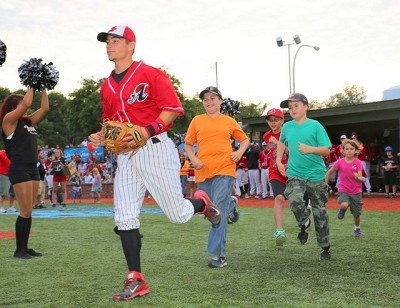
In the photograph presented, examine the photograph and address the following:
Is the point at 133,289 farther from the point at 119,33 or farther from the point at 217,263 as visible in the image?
the point at 119,33

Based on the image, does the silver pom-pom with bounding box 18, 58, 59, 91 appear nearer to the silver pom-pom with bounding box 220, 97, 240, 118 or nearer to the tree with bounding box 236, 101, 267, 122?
the silver pom-pom with bounding box 220, 97, 240, 118

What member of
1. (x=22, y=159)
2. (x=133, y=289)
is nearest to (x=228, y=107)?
(x=22, y=159)

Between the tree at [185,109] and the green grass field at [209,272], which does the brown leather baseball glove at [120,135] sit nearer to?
the green grass field at [209,272]

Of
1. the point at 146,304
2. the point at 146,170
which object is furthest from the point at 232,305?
the point at 146,170

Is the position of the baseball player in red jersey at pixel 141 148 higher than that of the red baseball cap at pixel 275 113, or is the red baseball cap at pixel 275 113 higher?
the red baseball cap at pixel 275 113

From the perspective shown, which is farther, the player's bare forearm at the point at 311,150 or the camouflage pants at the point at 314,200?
the camouflage pants at the point at 314,200

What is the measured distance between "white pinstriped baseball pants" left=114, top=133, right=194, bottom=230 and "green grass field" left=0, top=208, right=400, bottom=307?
0.68m

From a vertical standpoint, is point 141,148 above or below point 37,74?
below

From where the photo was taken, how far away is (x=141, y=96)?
4.79 meters

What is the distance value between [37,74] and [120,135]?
264 cm

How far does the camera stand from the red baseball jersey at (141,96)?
477 cm

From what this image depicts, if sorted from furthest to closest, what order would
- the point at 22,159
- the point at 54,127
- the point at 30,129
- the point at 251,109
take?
the point at 54,127 < the point at 251,109 < the point at 30,129 < the point at 22,159

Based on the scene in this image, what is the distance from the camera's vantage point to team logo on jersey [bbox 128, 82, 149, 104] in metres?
4.77

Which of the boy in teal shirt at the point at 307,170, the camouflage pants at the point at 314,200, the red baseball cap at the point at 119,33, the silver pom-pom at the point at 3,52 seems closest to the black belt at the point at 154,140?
the red baseball cap at the point at 119,33
